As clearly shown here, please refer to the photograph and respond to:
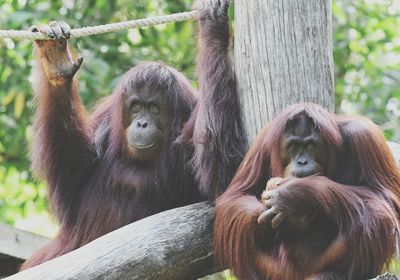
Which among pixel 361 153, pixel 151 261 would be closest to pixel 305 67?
pixel 361 153

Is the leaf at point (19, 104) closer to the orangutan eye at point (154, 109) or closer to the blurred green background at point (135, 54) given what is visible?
the blurred green background at point (135, 54)

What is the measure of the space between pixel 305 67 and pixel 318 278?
116cm

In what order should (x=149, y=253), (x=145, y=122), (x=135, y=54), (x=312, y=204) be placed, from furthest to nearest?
(x=135, y=54)
(x=145, y=122)
(x=149, y=253)
(x=312, y=204)

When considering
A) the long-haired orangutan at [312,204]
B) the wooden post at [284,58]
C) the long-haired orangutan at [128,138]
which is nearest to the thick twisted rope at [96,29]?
the long-haired orangutan at [128,138]

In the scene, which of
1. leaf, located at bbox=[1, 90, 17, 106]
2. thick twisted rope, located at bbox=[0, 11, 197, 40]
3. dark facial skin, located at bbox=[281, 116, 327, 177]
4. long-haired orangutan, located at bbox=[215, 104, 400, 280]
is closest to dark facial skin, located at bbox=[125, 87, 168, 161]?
thick twisted rope, located at bbox=[0, 11, 197, 40]

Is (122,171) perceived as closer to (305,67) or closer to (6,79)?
(305,67)

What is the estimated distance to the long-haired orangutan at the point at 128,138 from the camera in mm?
4332

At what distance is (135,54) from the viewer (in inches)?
289

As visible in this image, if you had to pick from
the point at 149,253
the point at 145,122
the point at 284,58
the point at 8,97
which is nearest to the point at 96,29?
the point at 145,122

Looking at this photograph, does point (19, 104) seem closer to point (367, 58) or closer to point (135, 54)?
point (135, 54)

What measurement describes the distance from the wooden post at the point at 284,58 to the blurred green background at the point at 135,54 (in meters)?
2.22

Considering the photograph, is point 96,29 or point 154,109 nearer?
point 96,29

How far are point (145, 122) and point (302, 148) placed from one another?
1103 mm

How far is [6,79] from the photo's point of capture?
6.95m
